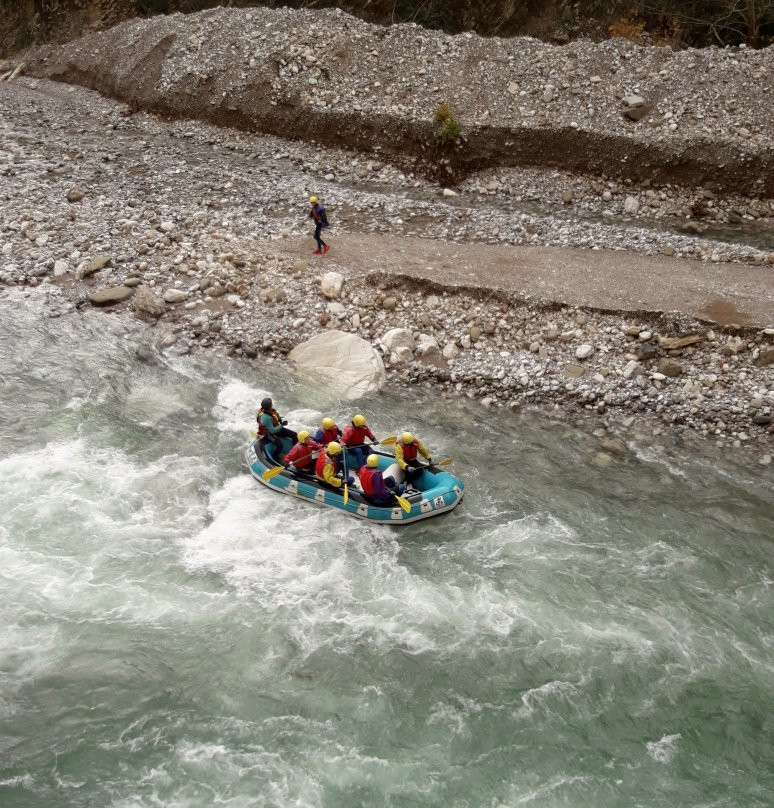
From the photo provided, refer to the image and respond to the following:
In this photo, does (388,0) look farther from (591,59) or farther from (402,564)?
(402,564)

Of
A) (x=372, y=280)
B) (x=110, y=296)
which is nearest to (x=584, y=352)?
(x=372, y=280)

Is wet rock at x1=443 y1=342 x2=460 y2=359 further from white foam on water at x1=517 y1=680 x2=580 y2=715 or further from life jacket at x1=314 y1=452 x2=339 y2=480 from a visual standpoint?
white foam on water at x1=517 y1=680 x2=580 y2=715

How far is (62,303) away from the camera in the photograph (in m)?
16.5

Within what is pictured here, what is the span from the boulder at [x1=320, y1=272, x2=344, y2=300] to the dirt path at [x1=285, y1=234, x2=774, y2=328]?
1.77 feet

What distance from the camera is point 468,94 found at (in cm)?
2197

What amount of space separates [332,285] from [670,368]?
7.40m

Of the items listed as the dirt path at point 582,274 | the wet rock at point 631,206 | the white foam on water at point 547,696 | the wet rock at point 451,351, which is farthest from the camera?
the wet rock at point 631,206

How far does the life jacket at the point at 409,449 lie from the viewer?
11.7 metres

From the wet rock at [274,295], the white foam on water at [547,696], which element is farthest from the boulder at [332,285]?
the white foam on water at [547,696]

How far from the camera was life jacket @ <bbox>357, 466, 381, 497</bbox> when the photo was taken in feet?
37.0

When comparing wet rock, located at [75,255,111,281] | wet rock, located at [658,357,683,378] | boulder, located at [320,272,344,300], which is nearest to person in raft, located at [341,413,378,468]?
boulder, located at [320,272,344,300]

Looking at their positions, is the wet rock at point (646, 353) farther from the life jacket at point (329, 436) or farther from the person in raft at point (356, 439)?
the life jacket at point (329, 436)

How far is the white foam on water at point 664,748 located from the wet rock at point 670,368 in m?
7.51

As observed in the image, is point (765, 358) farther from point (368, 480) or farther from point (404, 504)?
point (368, 480)
